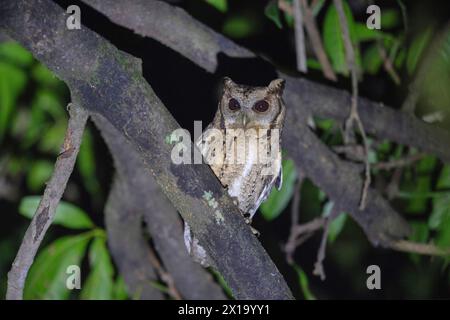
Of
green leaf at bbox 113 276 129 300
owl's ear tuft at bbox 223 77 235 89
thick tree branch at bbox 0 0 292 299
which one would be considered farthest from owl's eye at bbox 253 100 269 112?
green leaf at bbox 113 276 129 300

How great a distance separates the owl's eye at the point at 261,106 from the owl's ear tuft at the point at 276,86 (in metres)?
0.06

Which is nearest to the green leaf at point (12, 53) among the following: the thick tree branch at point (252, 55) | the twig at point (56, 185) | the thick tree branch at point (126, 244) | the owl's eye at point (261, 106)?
the thick tree branch at point (252, 55)

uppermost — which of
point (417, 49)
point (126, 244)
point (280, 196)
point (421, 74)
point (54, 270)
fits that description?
point (417, 49)

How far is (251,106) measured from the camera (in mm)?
2516

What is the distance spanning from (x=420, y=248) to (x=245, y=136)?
48.8 inches

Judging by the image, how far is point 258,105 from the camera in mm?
2502

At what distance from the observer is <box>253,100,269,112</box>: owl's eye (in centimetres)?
249

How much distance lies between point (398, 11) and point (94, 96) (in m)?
2.56

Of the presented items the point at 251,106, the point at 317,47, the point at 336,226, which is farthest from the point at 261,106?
the point at 336,226

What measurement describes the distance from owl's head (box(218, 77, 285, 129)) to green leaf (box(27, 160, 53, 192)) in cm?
170

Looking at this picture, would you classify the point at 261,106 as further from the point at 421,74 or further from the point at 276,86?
the point at 421,74

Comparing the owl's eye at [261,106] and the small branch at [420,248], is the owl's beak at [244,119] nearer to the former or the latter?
the owl's eye at [261,106]
